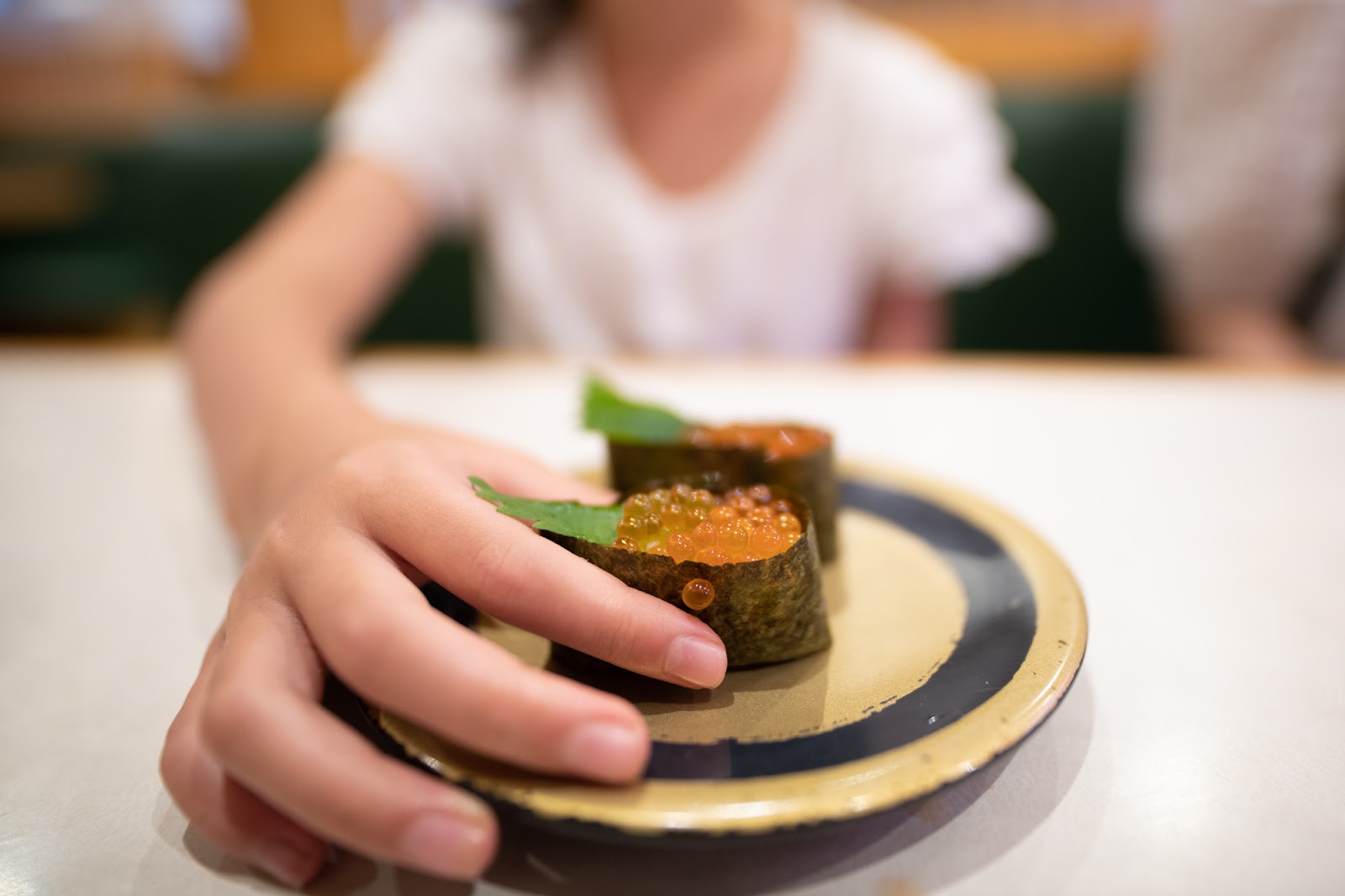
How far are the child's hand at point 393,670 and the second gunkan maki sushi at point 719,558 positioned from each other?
3cm

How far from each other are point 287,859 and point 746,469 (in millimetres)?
405

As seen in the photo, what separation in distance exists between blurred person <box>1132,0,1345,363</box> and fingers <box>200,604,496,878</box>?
65.3 inches

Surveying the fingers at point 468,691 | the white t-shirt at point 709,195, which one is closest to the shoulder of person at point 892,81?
the white t-shirt at point 709,195

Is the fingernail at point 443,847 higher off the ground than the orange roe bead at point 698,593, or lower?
lower

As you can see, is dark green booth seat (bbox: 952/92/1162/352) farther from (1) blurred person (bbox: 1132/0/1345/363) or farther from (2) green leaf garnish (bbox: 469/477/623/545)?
(2) green leaf garnish (bbox: 469/477/623/545)

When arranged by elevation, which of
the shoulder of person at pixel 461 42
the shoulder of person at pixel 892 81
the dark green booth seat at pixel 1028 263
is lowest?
the dark green booth seat at pixel 1028 263

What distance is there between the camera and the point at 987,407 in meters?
1.15

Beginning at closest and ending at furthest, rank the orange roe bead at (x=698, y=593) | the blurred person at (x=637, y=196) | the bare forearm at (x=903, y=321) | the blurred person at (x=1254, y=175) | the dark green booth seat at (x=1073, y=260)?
the orange roe bead at (x=698, y=593) < the blurred person at (x=637, y=196) < the blurred person at (x=1254, y=175) < the bare forearm at (x=903, y=321) < the dark green booth seat at (x=1073, y=260)

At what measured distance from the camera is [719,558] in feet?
1.73

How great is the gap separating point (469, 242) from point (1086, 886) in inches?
83.5

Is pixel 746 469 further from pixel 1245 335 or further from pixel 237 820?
pixel 1245 335

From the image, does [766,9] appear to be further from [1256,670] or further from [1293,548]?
[1256,670]

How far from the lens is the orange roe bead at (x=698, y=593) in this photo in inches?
20.2

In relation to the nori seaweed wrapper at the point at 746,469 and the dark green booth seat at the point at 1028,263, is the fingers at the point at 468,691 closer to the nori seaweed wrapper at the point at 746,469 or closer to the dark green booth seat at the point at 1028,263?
the nori seaweed wrapper at the point at 746,469
